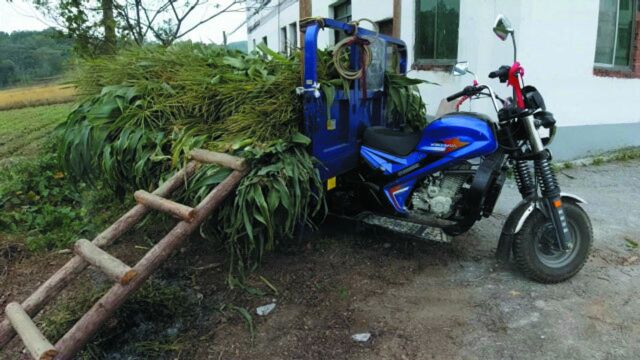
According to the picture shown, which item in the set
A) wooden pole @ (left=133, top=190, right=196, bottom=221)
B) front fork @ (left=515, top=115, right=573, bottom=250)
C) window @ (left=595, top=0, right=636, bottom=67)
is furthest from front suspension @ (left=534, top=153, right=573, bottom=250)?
window @ (left=595, top=0, right=636, bottom=67)

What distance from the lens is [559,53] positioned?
5.51 m

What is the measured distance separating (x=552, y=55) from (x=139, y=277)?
5153mm

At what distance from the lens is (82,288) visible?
306cm

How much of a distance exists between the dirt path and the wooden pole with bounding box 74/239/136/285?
20.0 inches

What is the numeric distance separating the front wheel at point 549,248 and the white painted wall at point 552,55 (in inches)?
107

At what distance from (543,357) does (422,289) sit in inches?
32.6

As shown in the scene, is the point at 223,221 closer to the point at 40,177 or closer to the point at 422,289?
the point at 422,289

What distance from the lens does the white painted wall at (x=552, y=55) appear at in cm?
526

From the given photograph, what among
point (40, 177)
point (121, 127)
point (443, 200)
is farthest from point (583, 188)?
point (40, 177)

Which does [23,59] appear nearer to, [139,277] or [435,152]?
[139,277]

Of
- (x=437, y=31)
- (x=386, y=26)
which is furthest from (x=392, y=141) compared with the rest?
(x=386, y=26)

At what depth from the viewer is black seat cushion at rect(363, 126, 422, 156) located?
313 cm

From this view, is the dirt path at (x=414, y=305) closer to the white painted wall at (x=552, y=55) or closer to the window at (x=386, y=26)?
the white painted wall at (x=552, y=55)

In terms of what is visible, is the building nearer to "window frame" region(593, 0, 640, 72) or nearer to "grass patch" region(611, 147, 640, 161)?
"window frame" region(593, 0, 640, 72)
